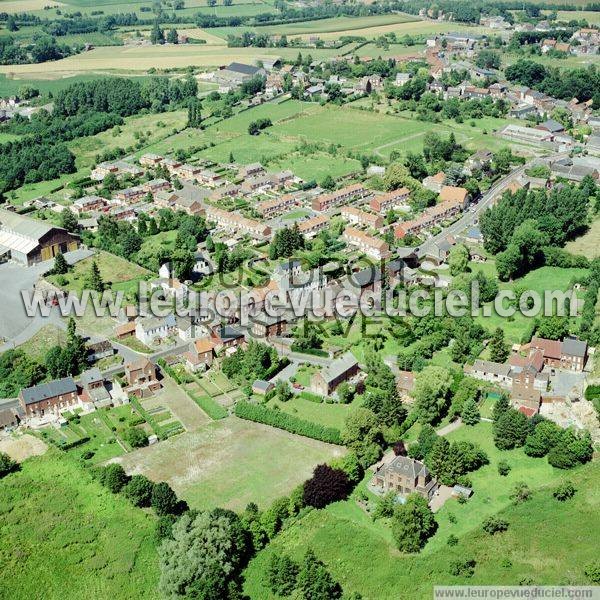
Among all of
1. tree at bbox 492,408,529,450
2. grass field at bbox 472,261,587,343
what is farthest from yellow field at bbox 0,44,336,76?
tree at bbox 492,408,529,450

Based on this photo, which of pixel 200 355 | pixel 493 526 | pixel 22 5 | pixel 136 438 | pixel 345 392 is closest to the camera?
pixel 493 526

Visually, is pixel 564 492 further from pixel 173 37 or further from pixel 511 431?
pixel 173 37

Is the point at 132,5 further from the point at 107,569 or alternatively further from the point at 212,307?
the point at 107,569

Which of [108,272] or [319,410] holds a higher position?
[108,272]

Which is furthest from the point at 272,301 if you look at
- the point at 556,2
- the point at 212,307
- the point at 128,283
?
the point at 556,2

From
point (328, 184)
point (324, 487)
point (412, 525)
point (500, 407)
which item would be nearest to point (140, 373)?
point (324, 487)

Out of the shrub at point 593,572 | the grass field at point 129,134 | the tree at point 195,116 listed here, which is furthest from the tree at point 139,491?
the tree at point 195,116

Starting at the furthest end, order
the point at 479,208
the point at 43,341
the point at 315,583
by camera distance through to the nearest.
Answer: the point at 479,208, the point at 43,341, the point at 315,583
